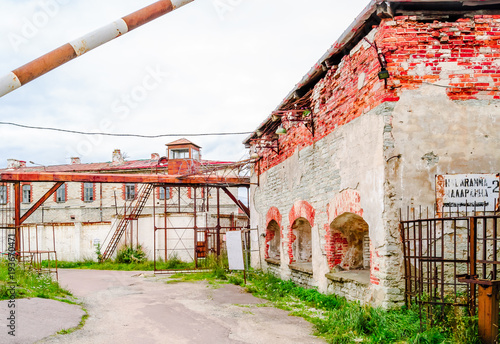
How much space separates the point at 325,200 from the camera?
8828 millimetres

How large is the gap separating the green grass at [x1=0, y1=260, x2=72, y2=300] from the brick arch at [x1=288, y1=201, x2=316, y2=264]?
551 centimetres

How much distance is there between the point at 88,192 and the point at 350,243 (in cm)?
2853

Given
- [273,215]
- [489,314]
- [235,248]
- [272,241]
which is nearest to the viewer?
[489,314]

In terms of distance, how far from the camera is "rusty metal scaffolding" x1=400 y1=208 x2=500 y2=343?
193 inches

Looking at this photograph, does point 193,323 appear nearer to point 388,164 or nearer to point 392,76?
point 388,164

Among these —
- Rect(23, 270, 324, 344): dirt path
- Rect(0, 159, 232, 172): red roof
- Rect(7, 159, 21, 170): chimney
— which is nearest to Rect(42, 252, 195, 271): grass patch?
Rect(23, 270, 324, 344): dirt path

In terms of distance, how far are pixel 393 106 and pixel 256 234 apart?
8.80 m

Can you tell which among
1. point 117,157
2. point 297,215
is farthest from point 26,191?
point 297,215

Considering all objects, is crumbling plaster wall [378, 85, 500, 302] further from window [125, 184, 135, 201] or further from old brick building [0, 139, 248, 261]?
window [125, 184, 135, 201]

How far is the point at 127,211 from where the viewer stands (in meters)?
29.5

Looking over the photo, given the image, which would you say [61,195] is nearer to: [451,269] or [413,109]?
[413,109]

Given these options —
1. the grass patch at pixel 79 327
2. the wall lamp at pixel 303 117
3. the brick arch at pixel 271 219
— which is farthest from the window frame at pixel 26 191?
the wall lamp at pixel 303 117

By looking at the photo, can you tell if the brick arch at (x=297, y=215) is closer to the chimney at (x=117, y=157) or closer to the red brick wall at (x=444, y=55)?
the red brick wall at (x=444, y=55)

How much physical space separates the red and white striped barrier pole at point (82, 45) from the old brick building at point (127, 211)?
11.2 m
